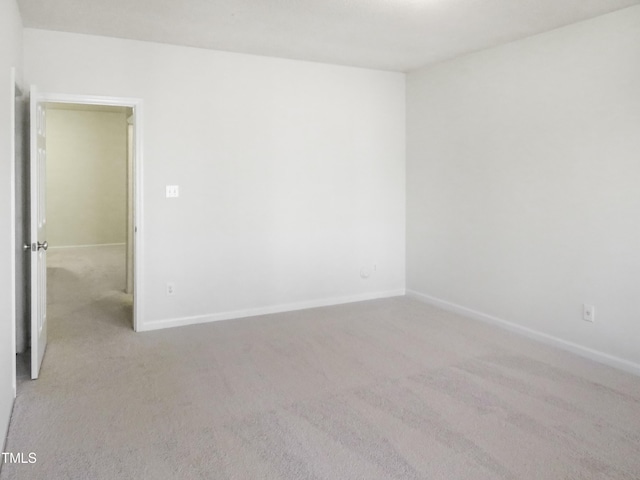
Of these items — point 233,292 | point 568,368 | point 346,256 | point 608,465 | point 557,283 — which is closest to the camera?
point 608,465

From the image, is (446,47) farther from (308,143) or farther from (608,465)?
(608,465)

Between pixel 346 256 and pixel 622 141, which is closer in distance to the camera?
pixel 622 141

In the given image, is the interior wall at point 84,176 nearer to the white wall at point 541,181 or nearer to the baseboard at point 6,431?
the white wall at point 541,181

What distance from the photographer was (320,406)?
9.03ft

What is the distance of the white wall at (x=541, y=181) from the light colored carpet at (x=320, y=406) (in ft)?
1.34

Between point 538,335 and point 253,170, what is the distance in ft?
9.71

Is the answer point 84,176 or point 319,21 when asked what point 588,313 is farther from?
point 84,176

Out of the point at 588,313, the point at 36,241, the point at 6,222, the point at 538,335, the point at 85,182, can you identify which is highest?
the point at 85,182

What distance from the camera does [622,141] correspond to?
10.8ft

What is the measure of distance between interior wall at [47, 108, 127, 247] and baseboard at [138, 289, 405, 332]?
585 cm

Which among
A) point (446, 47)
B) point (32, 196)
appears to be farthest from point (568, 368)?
point (32, 196)

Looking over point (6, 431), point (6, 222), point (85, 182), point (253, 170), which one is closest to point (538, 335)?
point (253, 170)

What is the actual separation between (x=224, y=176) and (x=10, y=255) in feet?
7.04

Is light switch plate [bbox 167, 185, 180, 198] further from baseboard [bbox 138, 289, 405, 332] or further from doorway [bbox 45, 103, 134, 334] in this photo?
doorway [bbox 45, 103, 134, 334]
